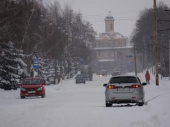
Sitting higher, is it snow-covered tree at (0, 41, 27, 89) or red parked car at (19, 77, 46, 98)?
snow-covered tree at (0, 41, 27, 89)

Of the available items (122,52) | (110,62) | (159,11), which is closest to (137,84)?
(159,11)

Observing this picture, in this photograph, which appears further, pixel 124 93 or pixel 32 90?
pixel 32 90

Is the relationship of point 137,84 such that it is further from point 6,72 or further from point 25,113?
point 6,72

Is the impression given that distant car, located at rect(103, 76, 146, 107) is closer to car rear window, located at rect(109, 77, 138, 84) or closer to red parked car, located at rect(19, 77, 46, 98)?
car rear window, located at rect(109, 77, 138, 84)

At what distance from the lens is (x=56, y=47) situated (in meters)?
66.2

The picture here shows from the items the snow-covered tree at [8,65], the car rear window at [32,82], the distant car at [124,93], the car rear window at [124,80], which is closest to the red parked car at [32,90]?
the car rear window at [32,82]

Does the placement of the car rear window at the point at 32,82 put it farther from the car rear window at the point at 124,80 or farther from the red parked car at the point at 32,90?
the car rear window at the point at 124,80

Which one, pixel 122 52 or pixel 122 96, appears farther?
pixel 122 52

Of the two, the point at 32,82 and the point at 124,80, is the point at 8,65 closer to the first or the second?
the point at 32,82

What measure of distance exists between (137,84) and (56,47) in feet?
156

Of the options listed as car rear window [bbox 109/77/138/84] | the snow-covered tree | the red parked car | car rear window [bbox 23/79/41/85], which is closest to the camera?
car rear window [bbox 109/77/138/84]

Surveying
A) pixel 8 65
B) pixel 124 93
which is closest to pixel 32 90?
pixel 8 65

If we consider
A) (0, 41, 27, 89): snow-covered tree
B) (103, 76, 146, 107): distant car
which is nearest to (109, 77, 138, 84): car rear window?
(103, 76, 146, 107): distant car

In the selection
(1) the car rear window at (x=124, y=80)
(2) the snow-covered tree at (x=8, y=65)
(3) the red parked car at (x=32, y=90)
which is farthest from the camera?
(2) the snow-covered tree at (x=8, y=65)
